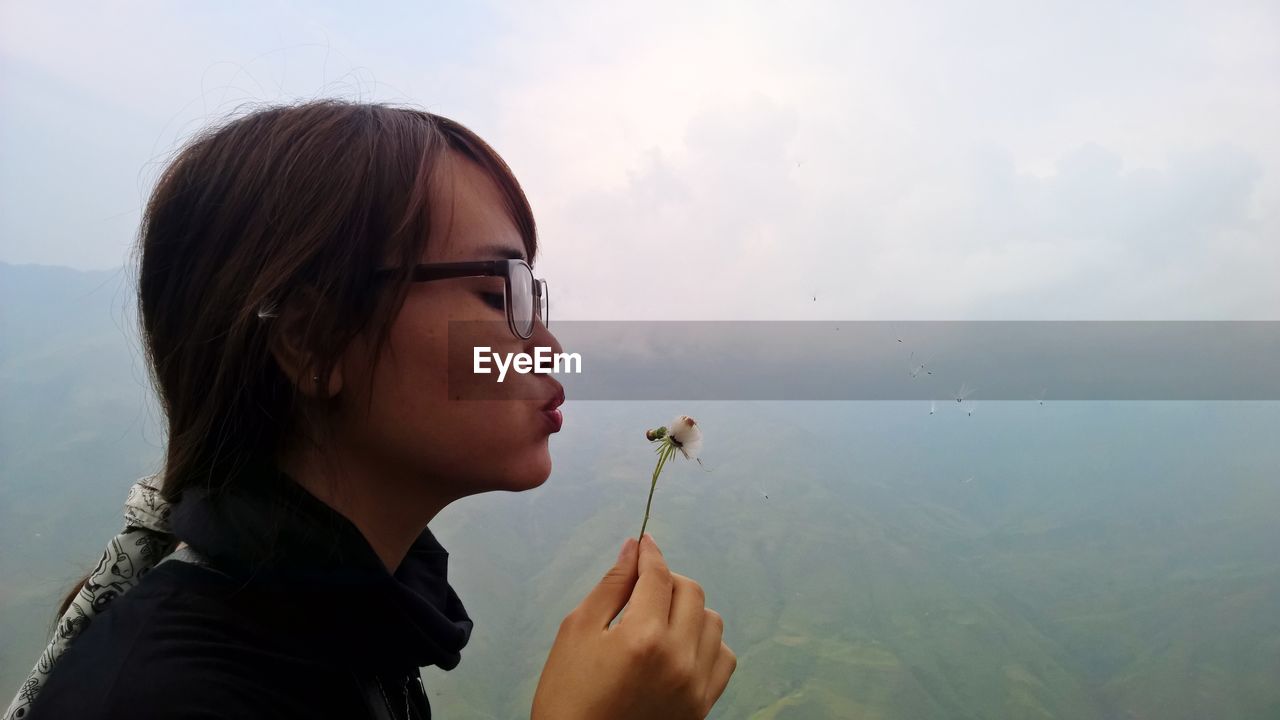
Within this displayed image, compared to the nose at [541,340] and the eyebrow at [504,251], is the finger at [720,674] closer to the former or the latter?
the nose at [541,340]

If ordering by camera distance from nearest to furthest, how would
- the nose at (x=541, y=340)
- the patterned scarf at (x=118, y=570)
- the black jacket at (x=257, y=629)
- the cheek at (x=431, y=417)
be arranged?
the black jacket at (x=257, y=629) → the patterned scarf at (x=118, y=570) → the cheek at (x=431, y=417) → the nose at (x=541, y=340)

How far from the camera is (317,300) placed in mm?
688

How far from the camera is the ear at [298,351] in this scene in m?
0.69

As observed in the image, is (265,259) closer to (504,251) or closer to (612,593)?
(504,251)

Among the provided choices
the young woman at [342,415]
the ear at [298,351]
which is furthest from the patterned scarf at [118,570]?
the ear at [298,351]

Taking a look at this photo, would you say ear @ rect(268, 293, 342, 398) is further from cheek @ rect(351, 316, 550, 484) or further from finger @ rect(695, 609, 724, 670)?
finger @ rect(695, 609, 724, 670)

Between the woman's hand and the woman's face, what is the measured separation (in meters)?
0.17

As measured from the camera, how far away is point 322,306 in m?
0.69

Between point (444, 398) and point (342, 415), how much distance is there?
0.42 feet

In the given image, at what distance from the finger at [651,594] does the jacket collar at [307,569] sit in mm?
255

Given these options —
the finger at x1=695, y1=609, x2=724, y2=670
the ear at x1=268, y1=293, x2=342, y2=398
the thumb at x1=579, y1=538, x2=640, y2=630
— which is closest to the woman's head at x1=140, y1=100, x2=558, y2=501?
the ear at x1=268, y1=293, x2=342, y2=398

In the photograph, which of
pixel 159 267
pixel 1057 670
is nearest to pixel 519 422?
pixel 159 267

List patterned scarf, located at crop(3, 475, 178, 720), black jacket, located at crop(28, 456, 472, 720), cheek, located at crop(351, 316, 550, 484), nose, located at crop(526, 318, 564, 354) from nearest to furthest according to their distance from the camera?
1. black jacket, located at crop(28, 456, 472, 720)
2. patterned scarf, located at crop(3, 475, 178, 720)
3. cheek, located at crop(351, 316, 550, 484)
4. nose, located at crop(526, 318, 564, 354)

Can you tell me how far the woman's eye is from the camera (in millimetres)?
755
